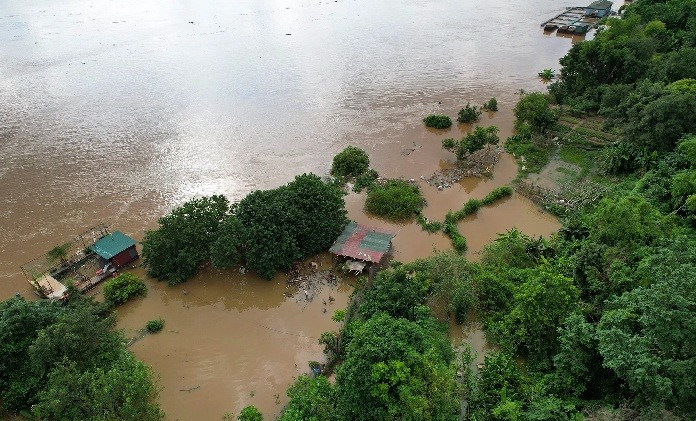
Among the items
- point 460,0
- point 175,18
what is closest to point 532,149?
point 460,0

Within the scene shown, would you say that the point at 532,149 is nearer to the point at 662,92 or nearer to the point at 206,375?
the point at 662,92

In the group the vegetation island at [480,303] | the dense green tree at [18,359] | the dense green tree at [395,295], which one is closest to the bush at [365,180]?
the vegetation island at [480,303]

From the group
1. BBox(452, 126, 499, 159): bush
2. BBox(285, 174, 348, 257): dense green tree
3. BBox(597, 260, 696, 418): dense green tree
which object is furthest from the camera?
BBox(452, 126, 499, 159): bush

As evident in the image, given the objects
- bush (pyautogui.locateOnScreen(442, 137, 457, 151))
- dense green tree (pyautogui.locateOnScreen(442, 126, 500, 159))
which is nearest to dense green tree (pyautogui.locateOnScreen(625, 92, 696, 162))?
dense green tree (pyautogui.locateOnScreen(442, 126, 500, 159))

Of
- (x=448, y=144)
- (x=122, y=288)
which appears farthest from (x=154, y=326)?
(x=448, y=144)

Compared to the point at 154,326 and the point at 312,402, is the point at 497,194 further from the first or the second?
the point at 154,326

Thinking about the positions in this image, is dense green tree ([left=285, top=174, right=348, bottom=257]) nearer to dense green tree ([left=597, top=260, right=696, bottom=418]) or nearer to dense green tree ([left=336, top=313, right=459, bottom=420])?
dense green tree ([left=336, top=313, right=459, bottom=420])
